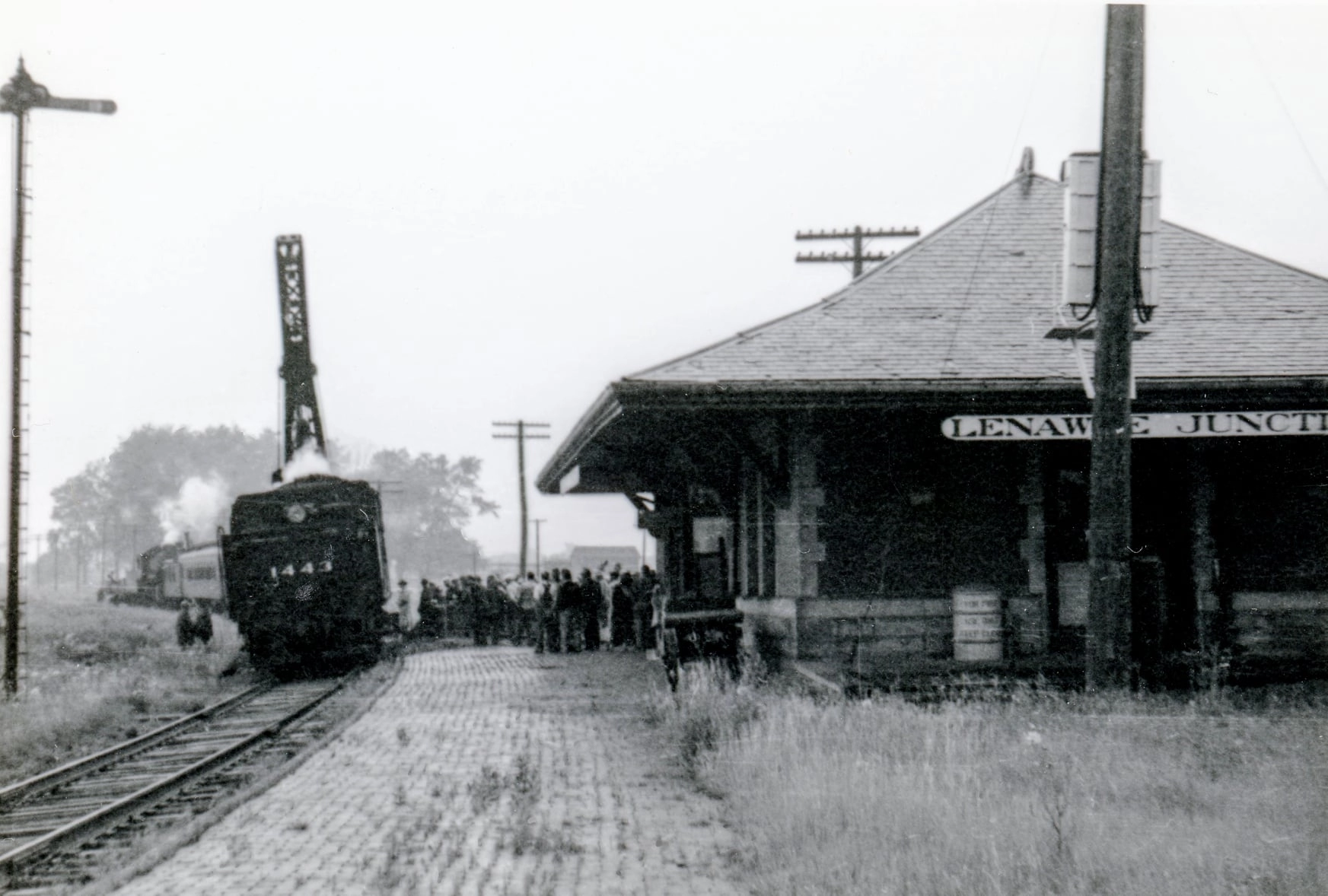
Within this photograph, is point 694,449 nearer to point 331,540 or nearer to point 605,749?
point 605,749

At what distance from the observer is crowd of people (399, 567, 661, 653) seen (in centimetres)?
2355

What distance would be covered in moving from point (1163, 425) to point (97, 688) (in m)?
13.7

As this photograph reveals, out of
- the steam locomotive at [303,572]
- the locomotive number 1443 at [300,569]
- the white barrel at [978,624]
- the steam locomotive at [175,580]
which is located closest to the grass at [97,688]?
the steam locomotive at [303,572]

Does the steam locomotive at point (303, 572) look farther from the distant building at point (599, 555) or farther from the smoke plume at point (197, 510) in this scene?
the distant building at point (599, 555)

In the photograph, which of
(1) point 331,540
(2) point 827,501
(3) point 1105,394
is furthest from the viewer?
(1) point 331,540

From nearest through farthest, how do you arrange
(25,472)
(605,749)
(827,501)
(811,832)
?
(811,832) → (605,749) → (827,501) → (25,472)

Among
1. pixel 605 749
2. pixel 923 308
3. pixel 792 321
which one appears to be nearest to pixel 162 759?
pixel 605 749

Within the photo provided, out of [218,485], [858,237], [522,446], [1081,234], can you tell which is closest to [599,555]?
[218,485]

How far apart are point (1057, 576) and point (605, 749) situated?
15.4 feet

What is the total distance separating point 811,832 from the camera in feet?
21.5

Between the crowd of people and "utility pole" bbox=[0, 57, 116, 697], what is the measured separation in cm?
780

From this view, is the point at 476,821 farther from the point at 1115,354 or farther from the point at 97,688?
the point at 97,688

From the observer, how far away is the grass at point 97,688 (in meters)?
13.0

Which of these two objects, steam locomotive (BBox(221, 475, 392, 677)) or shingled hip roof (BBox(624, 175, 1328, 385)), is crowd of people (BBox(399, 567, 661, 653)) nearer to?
steam locomotive (BBox(221, 475, 392, 677))
